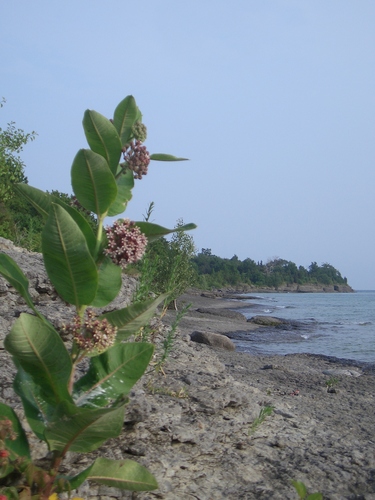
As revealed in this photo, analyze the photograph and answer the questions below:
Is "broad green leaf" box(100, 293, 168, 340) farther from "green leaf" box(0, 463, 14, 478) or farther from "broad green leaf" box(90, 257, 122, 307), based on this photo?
"green leaf" box(0, 463, 14, 478)

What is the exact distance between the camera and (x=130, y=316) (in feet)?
8.96

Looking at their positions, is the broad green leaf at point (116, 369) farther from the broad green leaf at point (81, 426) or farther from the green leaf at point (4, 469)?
the green leaf at point (4, 469)

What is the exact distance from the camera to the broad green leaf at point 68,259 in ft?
8.11

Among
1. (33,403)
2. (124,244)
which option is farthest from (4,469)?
(124,244)

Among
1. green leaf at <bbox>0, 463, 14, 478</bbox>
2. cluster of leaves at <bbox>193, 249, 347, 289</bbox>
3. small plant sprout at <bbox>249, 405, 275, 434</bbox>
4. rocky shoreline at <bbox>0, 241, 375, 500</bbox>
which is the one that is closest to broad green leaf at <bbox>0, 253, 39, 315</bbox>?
green leaf at <bbox>0, 463, 14, 478</bbox>

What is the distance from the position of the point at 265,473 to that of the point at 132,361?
5.43 ft

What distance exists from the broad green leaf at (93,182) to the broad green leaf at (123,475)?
1.30 meters

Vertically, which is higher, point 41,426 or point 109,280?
point 109,280

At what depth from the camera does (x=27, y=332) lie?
2.40m

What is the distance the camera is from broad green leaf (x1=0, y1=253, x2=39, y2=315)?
2537 mm

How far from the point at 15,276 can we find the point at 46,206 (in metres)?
0.43

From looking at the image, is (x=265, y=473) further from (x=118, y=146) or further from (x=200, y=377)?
(x=118, y=146)

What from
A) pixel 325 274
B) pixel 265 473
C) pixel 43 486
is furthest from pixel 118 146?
pixel 325 274

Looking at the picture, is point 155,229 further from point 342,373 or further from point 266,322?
point 266,322
